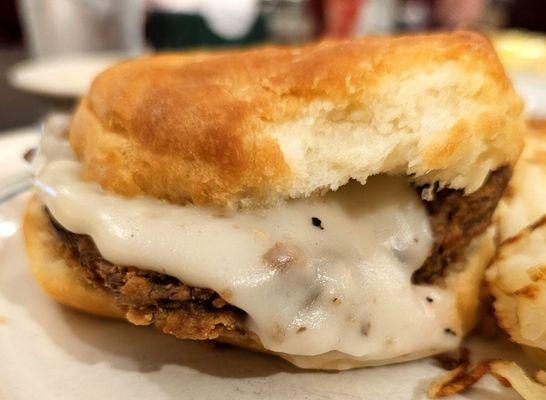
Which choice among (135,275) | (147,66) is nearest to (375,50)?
(147,66)

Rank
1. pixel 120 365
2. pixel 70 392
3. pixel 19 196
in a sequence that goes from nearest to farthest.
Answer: pixel 70 392
pixel 120 365
pixel 19 196

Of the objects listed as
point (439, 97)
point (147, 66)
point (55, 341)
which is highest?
point (439, 97)

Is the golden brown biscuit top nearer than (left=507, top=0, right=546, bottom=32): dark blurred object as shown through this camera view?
Yes

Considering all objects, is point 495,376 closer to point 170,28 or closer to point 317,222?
point 317,222

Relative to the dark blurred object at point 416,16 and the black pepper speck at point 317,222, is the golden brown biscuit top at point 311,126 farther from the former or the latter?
the dark blurred object at point 416,16

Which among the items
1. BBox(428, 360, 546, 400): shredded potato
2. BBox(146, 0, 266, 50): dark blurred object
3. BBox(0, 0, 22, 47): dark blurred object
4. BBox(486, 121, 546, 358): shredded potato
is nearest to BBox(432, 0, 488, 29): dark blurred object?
BBox(146, 0, 266, 50): dark blurred object

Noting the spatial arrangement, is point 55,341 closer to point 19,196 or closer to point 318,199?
point 318,199

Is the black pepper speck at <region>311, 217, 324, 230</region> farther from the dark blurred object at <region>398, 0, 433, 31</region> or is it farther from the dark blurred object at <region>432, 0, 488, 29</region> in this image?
the dark blurred object at <region>398, 0, 433, 31</region>
